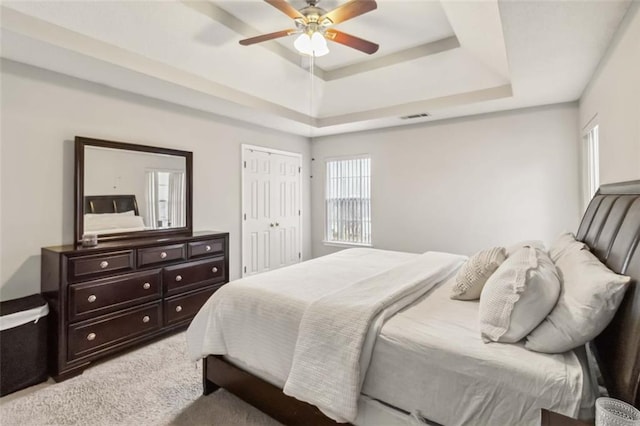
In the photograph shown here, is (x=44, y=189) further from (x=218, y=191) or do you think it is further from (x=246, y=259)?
(x=246, y=259)

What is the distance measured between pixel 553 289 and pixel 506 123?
3.21 m

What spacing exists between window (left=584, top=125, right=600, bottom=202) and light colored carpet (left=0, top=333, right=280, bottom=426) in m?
3.64

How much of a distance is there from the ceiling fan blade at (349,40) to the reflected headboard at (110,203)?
2487 millimetres

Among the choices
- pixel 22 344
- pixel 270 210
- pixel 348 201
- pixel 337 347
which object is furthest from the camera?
→ pixel 348 201

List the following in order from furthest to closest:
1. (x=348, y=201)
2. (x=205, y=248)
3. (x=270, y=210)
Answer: (x=348, y=201)
(x=270, y=210)
(x=205, y=248)

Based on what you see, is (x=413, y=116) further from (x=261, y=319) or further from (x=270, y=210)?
(x=261, y=319)

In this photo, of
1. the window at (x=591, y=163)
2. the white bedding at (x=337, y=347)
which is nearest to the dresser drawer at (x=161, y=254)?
the white bedding at (x=337, y=347)

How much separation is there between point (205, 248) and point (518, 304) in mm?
3000

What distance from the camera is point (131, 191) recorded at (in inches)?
128

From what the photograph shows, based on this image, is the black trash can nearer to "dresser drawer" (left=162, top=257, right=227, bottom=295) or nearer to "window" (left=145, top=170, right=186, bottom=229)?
"dresser drawer" (left=162, top=257, right=227, bottom=295)

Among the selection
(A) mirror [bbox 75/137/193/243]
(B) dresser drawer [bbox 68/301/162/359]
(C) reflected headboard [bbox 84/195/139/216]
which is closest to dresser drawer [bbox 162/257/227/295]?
(B) dresser drawer [bbox 68/301/162/359]

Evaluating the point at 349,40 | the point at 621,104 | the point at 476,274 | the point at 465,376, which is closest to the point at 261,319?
the point at 465,376

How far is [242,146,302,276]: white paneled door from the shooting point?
4582 millimetres

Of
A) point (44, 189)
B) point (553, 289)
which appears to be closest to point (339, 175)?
point (44, 189)
